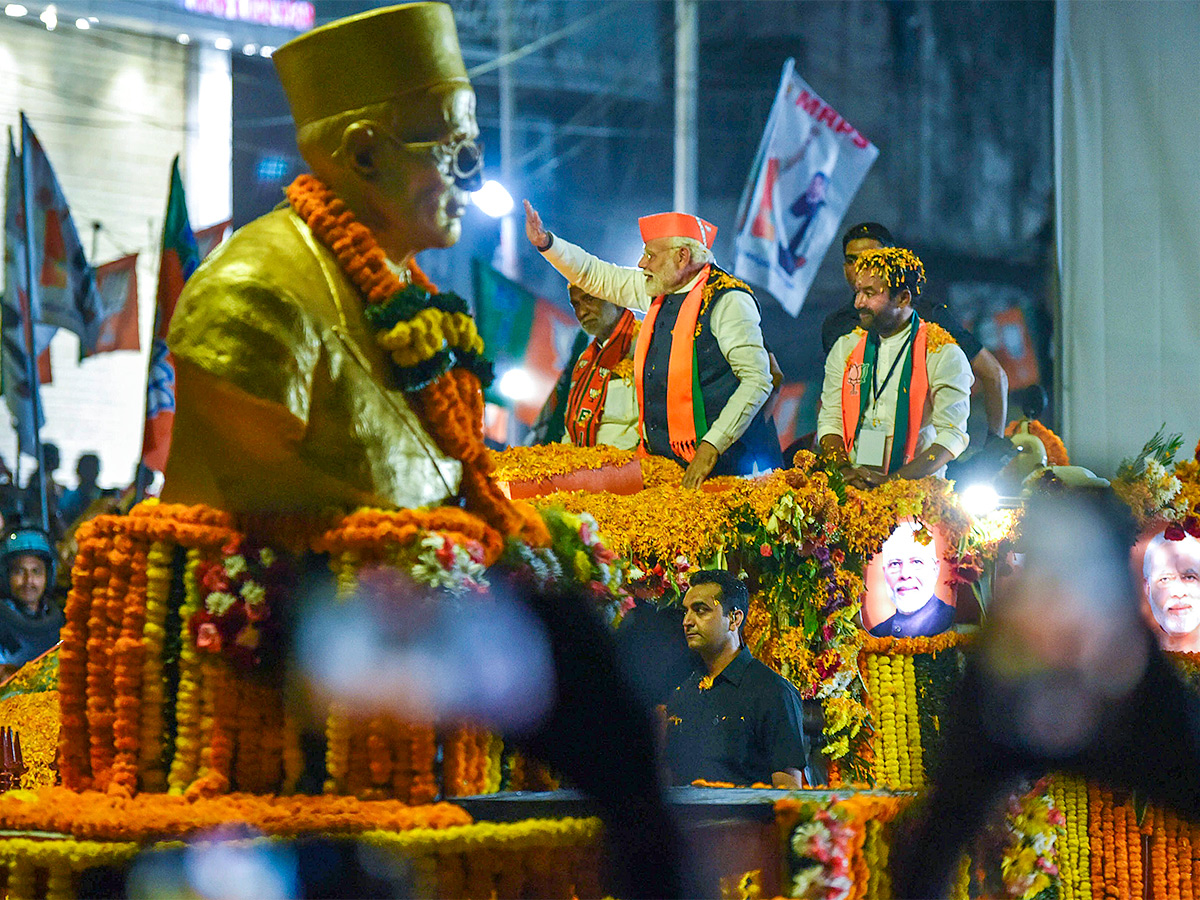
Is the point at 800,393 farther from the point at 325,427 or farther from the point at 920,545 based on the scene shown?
the point at 325,427

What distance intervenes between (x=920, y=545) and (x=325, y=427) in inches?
103

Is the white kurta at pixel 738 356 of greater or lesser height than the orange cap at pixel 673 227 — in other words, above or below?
below

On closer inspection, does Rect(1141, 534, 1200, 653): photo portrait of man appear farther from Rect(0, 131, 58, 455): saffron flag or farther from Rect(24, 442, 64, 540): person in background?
Rect(0, 131, 58, 455): saffron flag

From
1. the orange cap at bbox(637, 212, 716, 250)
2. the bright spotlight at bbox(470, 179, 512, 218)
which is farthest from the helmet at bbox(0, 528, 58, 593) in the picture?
the orange cap at bbox(637, 212, 716, 250)

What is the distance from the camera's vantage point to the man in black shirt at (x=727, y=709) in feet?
13.5

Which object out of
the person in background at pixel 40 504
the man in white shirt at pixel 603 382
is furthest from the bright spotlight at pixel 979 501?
the person in background at pixel 40 504

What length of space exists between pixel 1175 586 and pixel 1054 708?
9.69ft

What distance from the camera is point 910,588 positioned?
4.92m

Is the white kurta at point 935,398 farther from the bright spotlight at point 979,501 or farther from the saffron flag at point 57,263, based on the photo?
the saffron flag at point 57,263

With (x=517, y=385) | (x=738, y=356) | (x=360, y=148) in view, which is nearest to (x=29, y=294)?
(x=517, y=385)

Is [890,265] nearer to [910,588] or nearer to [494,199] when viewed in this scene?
[910,588]

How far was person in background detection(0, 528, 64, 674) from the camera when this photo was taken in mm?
6055

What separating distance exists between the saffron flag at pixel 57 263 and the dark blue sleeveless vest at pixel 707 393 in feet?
17.1

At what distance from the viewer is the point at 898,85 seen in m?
15.9
